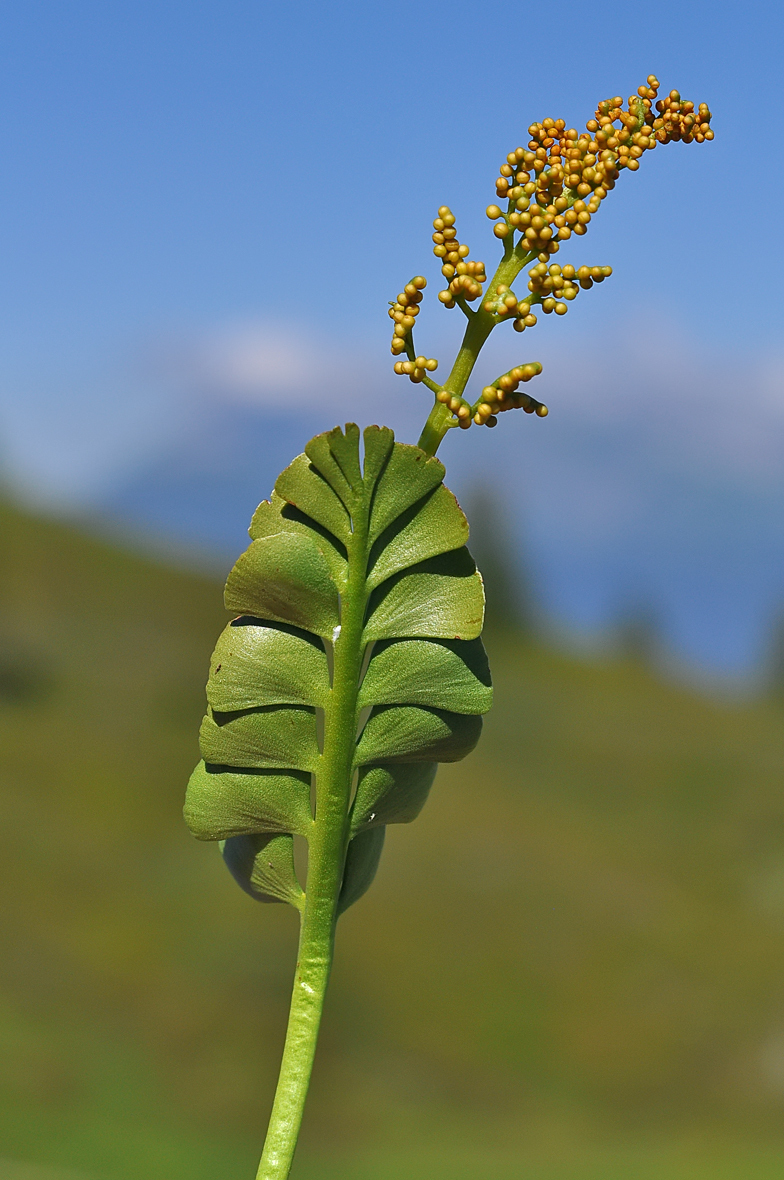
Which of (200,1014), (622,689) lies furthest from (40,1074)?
(622,689)

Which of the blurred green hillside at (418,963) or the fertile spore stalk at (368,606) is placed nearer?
the fertile spore stalk at (368,606)

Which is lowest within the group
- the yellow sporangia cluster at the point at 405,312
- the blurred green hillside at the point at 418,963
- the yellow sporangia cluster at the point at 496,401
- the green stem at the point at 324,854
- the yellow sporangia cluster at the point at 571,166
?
the green stem at the point at 324,854

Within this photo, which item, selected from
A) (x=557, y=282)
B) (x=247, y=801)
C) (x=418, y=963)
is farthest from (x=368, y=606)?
(x=418, y=963)

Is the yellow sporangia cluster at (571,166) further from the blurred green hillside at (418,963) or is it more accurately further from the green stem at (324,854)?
the blurred green hillside at (418,963)

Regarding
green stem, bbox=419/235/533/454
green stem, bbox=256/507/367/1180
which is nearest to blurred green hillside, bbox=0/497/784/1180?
green stem, bbox=256/507/367/1180

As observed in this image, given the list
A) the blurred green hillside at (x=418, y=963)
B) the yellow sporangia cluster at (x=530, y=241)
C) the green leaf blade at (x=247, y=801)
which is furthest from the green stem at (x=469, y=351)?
the blurred green hillside at (x=418, y=963)

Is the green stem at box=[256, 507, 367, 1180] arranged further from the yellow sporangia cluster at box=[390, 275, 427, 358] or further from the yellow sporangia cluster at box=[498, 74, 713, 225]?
the yellow sporangia cluster at box=[498, 74, 713, 225]

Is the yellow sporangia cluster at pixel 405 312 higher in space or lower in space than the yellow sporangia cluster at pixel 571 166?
lower

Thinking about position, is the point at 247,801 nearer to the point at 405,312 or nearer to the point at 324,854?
the point at 324,854
